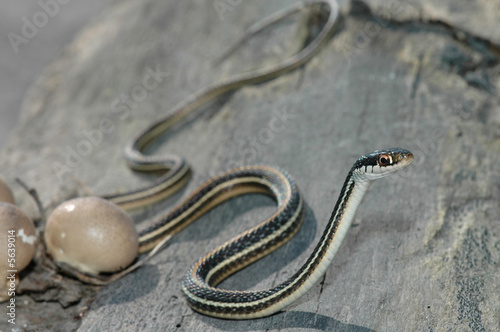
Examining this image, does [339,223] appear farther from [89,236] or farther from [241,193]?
[89,236]

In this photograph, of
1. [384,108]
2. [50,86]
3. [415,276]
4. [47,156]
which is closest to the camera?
[415,276]

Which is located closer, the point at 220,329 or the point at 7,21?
the point at 220,329

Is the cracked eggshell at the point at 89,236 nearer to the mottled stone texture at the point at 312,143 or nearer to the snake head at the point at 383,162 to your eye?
the mottled stone texture at the point at 312,143

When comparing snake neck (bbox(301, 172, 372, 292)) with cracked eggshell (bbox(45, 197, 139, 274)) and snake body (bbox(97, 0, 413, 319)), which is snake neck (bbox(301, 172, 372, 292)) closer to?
snake body (bbox(97, 0, 413, 319))

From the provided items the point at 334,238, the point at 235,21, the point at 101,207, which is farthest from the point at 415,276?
the point at 235,21

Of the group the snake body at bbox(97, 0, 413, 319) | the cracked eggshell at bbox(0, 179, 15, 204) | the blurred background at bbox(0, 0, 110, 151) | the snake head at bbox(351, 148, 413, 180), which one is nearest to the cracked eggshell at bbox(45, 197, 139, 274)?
the snake body at bbox(97, 0, 413, 319)

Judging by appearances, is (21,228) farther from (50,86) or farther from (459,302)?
(50,86)

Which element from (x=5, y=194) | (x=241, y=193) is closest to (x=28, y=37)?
(x=5, y=194)
